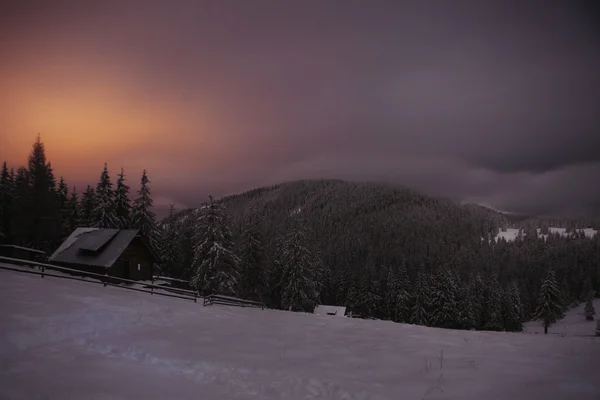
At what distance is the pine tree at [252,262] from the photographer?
45.4 metres

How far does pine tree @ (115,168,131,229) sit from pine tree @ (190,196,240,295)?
54.2 ft

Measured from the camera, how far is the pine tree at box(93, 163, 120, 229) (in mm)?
46588

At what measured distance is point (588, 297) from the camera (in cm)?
12269

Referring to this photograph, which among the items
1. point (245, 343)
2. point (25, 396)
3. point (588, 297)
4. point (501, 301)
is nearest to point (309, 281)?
point (245, 343)

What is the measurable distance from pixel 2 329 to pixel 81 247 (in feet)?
88.8

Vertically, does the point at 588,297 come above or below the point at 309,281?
below

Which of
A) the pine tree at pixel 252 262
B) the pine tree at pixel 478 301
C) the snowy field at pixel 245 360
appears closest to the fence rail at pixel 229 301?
the snowy field at pixel 245 360

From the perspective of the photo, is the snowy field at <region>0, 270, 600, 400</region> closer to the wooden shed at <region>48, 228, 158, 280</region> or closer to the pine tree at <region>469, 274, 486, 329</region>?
the wooden shed at <region>48, 228, 158, 280</region>

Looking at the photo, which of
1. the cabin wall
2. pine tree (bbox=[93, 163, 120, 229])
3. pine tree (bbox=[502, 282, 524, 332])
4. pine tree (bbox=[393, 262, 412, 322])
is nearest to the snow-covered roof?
pine tree (bbox=[393, 262, 412, 322])

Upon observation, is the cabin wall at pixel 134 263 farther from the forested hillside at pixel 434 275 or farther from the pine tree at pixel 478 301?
the pine tree at pixel 478 301

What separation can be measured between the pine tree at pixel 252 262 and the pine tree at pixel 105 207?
1965cm

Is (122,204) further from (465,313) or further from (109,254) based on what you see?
(465,313)

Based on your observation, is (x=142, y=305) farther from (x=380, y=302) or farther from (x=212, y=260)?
(x=380, y=302)

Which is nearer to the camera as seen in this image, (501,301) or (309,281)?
(309,281)
